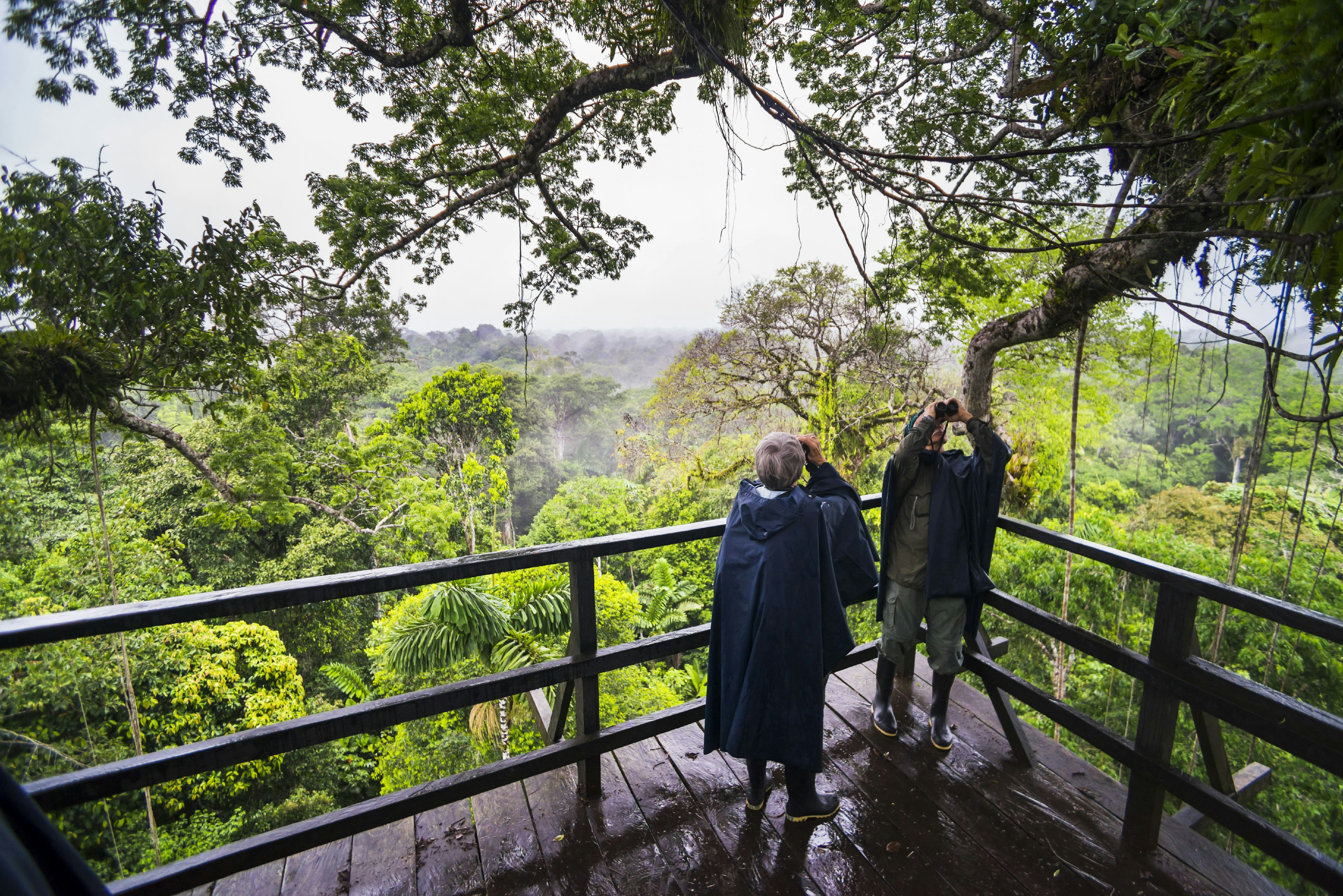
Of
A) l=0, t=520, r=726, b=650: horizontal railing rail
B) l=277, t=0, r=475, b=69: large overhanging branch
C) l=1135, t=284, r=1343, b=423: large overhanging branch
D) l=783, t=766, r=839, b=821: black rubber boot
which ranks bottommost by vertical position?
l=783, t=766, r=839, b=821: black rubber boot

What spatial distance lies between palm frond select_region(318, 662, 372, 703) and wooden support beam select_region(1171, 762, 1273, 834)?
474 inches

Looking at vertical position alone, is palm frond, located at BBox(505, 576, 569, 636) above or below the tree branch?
below

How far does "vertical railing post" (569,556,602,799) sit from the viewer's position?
5.90 feet

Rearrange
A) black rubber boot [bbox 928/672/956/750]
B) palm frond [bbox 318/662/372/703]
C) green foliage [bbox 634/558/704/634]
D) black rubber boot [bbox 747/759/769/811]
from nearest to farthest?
black rubber boot [bbox 747/759/769/811] → black rubber boot [bbox 928/672/956/750] → palm frond [bbox 318/662/372/703] → green foliage [bbox 634/558/704/634]

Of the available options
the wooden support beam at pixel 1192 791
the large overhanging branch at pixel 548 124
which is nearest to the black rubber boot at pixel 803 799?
the wooden support beam at pixel 1192 791

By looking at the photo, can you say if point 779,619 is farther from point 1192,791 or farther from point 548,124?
point 548,124

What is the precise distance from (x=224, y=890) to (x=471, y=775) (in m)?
0.68

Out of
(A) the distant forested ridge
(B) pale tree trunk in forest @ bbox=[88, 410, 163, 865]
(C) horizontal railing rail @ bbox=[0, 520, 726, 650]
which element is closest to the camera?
(C) horizontal railing rail @ bbox=[0, 520, 726, 650]

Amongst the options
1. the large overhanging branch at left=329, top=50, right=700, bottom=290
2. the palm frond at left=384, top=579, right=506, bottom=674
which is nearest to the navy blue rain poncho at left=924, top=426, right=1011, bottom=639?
the large overhanging branch at left=329, top=50, right=700, bottom=290

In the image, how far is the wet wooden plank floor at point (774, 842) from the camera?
5.14 ft

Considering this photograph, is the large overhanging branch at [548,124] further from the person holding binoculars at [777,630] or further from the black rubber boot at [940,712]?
the black rubber boot at [940,712]

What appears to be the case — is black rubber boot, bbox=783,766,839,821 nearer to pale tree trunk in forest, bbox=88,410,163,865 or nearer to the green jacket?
the green jacket

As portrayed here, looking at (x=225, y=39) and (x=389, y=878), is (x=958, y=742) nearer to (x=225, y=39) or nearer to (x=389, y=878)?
(x=389, y=878)

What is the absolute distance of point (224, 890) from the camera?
1530 millimetres
